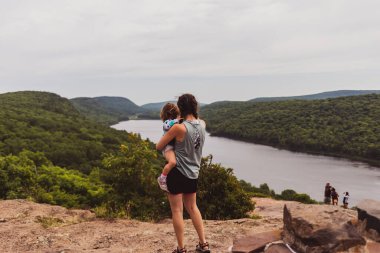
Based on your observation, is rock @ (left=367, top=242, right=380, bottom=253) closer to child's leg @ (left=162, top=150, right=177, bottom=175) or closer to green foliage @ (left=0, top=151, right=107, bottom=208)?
child's leg @ (left=162, top=150, right=177, bottom=175)

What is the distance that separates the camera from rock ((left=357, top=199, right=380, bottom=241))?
4891 millimetres

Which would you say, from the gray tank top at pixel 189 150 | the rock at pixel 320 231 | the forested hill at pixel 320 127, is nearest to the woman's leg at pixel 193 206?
the gray tank top at pixel 189 150

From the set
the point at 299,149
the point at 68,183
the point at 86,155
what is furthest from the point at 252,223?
the point at 299,149

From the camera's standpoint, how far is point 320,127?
116 m

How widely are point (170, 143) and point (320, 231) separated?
2361 mm

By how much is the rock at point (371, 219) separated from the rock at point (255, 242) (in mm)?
1260

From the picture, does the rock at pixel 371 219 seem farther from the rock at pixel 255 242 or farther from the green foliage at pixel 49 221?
the green foliage at pixel 49 221

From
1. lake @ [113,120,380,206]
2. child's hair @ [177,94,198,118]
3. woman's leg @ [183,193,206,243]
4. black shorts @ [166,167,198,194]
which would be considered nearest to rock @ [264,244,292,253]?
woman's leg @ [183,193,206,243]

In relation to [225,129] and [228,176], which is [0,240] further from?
[225,129]

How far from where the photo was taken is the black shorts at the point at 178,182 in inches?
187

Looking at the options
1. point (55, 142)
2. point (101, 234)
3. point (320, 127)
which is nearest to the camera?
point (101, 234)

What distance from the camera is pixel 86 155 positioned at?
5197cm

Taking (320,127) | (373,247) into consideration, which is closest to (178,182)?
(373,247)

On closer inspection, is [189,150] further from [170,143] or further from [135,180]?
[135,180]
